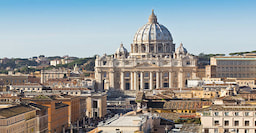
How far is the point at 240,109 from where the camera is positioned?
52.6 m

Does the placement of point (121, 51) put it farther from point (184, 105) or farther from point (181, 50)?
point (184, 105)

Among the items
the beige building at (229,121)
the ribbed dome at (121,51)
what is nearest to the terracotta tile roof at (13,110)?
the beige building at (229,121)

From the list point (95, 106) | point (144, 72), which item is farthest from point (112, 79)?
point (95, 106)

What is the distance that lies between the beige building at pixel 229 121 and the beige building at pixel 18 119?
14957mm

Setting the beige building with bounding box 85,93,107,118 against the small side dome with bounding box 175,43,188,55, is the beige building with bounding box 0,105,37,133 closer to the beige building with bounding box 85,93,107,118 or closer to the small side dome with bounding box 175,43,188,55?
the beige building with bounding box 85,93,107,118

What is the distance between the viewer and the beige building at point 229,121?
5062cm

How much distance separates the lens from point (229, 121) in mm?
51125

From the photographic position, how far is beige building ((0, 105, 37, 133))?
58906 mm

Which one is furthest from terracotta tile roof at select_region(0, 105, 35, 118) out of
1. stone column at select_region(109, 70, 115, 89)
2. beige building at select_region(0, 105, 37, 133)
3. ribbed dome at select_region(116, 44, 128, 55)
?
ribbed dome at select_region(116, 44, 128, 55)

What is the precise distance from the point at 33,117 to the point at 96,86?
110 metres

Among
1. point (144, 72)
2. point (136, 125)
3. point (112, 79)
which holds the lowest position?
point (136, 125)

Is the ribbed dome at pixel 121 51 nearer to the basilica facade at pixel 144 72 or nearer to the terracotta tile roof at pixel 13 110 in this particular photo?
the basilica facade at pixel 144 72

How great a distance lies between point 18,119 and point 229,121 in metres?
18.1

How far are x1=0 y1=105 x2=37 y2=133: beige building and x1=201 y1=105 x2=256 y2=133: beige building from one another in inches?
589
